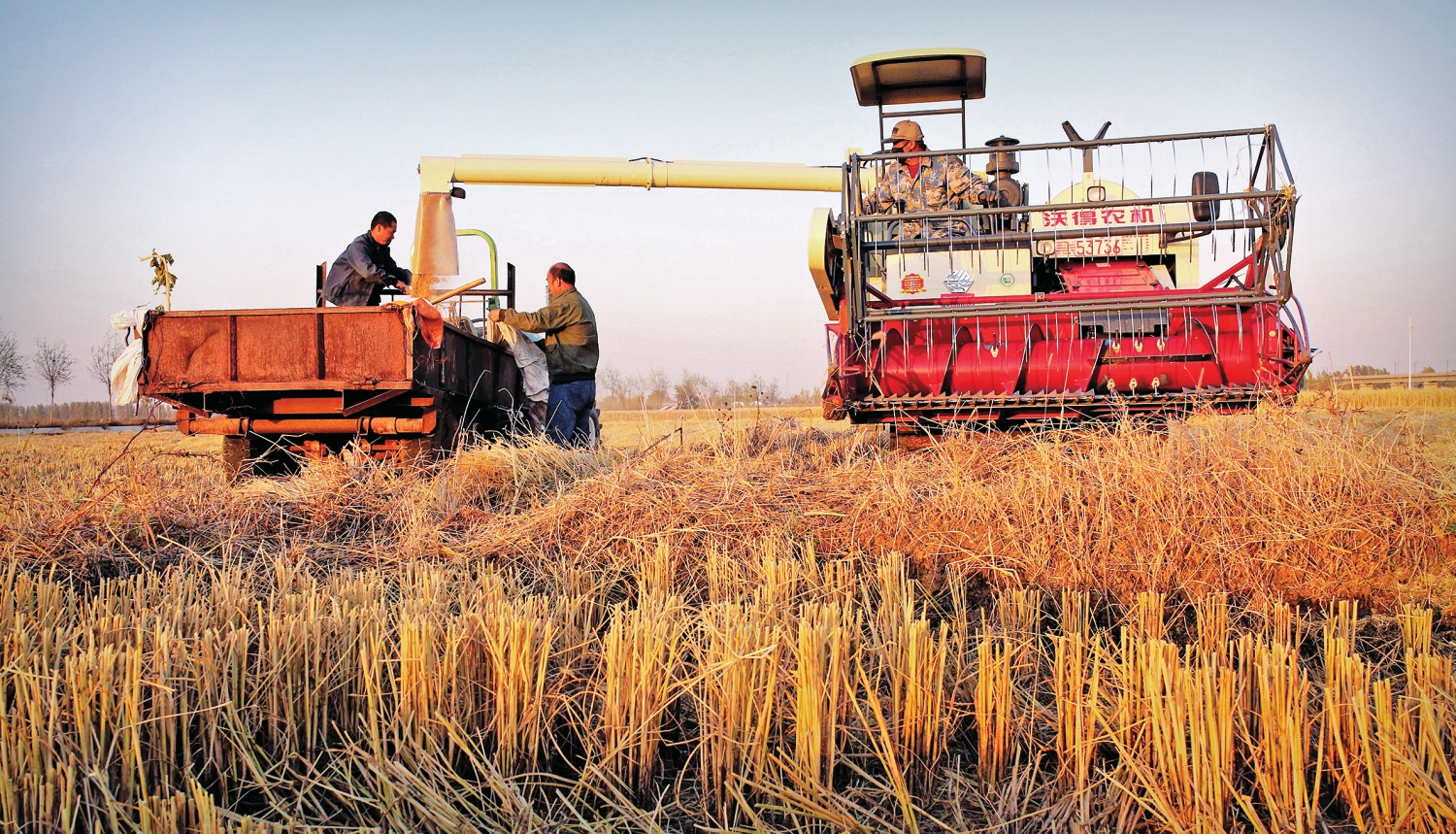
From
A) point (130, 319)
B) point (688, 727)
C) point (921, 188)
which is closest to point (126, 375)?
point (130, 319)

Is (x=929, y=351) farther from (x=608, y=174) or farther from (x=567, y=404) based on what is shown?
(x=608, y=174)

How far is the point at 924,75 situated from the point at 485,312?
17.0 feet

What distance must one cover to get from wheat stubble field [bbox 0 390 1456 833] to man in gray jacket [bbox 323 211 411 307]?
3467 mm

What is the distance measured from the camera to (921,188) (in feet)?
27.2

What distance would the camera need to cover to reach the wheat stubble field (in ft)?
6.77

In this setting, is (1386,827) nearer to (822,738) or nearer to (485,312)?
(822,738)

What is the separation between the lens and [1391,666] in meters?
3.00

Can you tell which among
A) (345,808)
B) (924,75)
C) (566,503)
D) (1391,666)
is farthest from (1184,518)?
(924,75)

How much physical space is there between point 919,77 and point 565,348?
4453 mm

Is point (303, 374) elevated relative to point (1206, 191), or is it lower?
lower

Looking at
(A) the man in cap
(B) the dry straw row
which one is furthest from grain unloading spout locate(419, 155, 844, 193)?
(B) the dry straw row

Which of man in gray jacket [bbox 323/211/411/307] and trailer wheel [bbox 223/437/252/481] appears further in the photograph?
man in gray jacket [bbox 323/211/411/307]

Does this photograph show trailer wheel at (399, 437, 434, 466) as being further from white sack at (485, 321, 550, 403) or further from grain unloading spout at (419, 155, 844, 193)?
grain unloading spout at (419, 155, 844, 193)

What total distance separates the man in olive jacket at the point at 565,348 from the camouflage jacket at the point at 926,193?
9.13 feet
